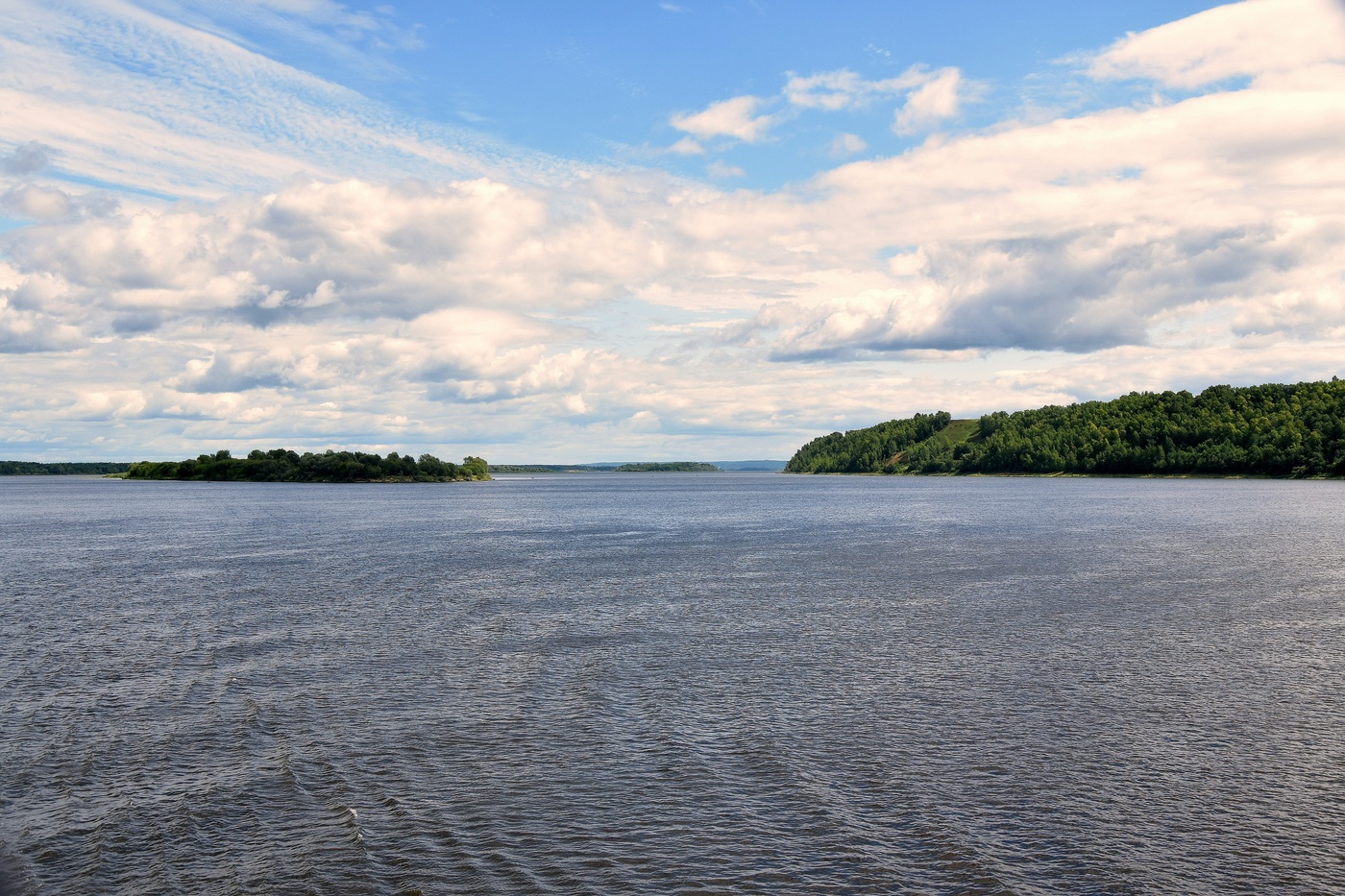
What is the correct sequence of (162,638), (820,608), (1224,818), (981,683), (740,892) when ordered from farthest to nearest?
1. (820,608)
2. (162,638)
3. (981,683)
4. (1224,818)
5. (740,892)

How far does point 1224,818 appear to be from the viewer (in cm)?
1794

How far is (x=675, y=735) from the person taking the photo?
23438mm

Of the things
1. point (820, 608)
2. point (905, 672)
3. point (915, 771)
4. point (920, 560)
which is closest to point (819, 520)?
point (920, 560)

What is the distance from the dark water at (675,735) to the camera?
16156 millimetres

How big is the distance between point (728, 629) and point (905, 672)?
9.70 m

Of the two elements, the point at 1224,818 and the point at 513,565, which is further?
the point at 513,565

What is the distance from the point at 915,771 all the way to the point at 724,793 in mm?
4419

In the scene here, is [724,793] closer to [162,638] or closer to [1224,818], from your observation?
[1224,818]

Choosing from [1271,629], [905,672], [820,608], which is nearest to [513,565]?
[820,608]

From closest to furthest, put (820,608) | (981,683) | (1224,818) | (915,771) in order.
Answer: (1224,818)
(915,771)
(981,683)
(820,608)

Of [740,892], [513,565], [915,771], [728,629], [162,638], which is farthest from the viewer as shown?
[513,565]

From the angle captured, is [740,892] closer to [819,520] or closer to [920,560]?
[920,560]

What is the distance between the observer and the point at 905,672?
30125 mm

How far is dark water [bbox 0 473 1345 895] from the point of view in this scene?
53.0 ft
